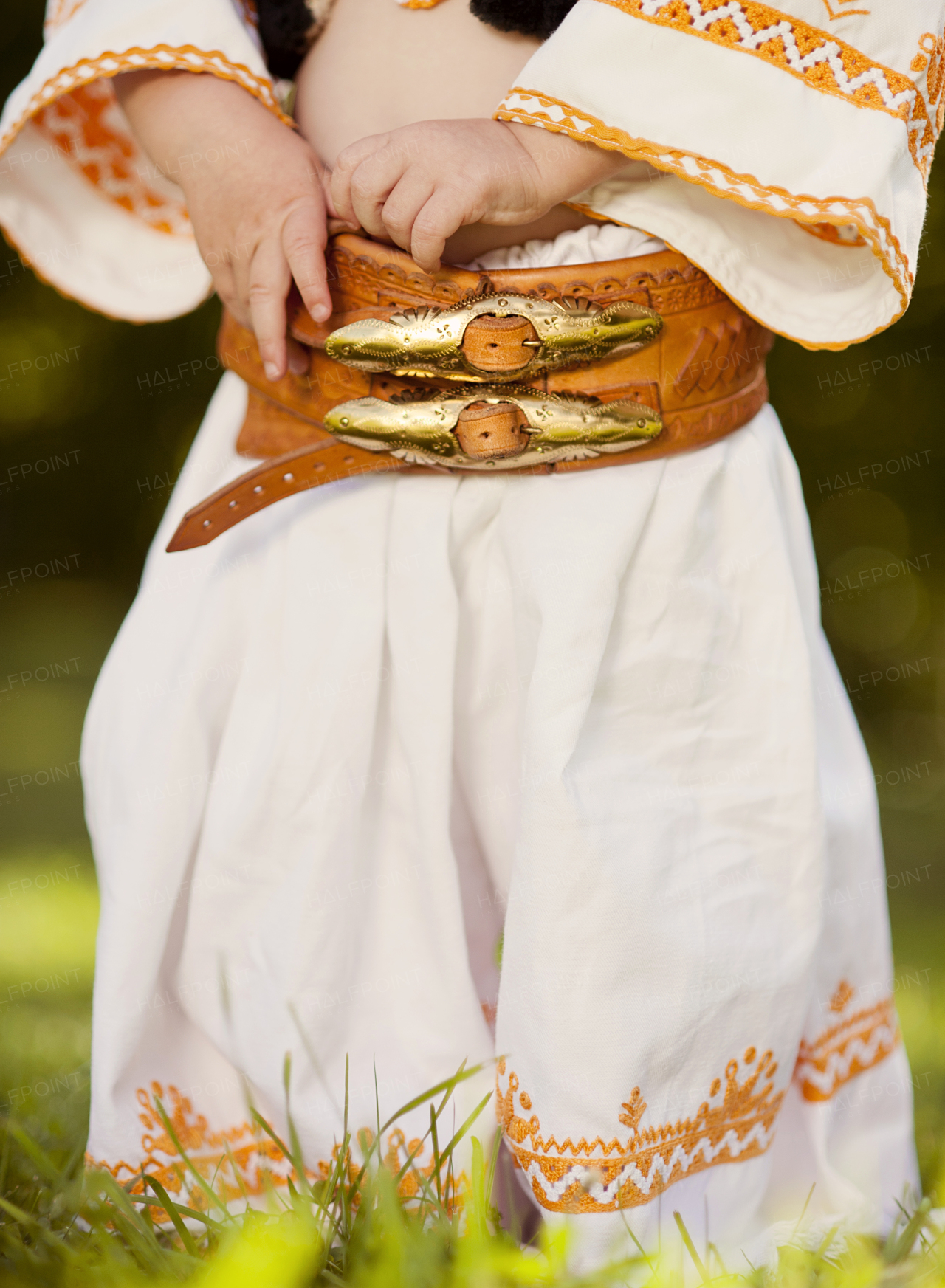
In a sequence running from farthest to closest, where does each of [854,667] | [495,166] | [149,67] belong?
1. [854,667]
2. [149,67]
3. [495,166]

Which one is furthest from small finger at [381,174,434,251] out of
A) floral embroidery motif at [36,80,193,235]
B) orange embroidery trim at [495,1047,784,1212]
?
orange embroidery trim at [495,1047,784,1212]

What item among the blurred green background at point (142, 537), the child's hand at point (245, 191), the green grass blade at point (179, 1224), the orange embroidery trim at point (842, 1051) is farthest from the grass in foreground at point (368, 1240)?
the blurred green background at point (142, 537)

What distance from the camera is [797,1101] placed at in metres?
0.88

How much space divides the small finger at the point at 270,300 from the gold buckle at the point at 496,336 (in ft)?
0.12

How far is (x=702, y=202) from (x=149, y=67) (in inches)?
15.1

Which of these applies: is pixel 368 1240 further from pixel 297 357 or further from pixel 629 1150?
pixel 297 357

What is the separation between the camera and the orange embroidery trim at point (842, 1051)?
Result: 33.7 inches

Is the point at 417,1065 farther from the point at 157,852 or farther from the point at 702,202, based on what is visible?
the point at 702,202

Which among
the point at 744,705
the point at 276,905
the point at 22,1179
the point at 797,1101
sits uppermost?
the point at 744,705

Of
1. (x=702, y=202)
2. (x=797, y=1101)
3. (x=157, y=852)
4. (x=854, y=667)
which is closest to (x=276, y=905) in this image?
(x=157, y=852)

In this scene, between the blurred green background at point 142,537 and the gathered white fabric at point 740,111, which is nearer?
the gathered white fabric at point 740,111

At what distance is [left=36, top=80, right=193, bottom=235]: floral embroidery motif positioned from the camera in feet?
2.86

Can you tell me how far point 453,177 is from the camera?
0.64 meters

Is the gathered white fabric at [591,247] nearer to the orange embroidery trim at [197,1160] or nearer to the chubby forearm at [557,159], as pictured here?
the chubby forearm at [557,159]
